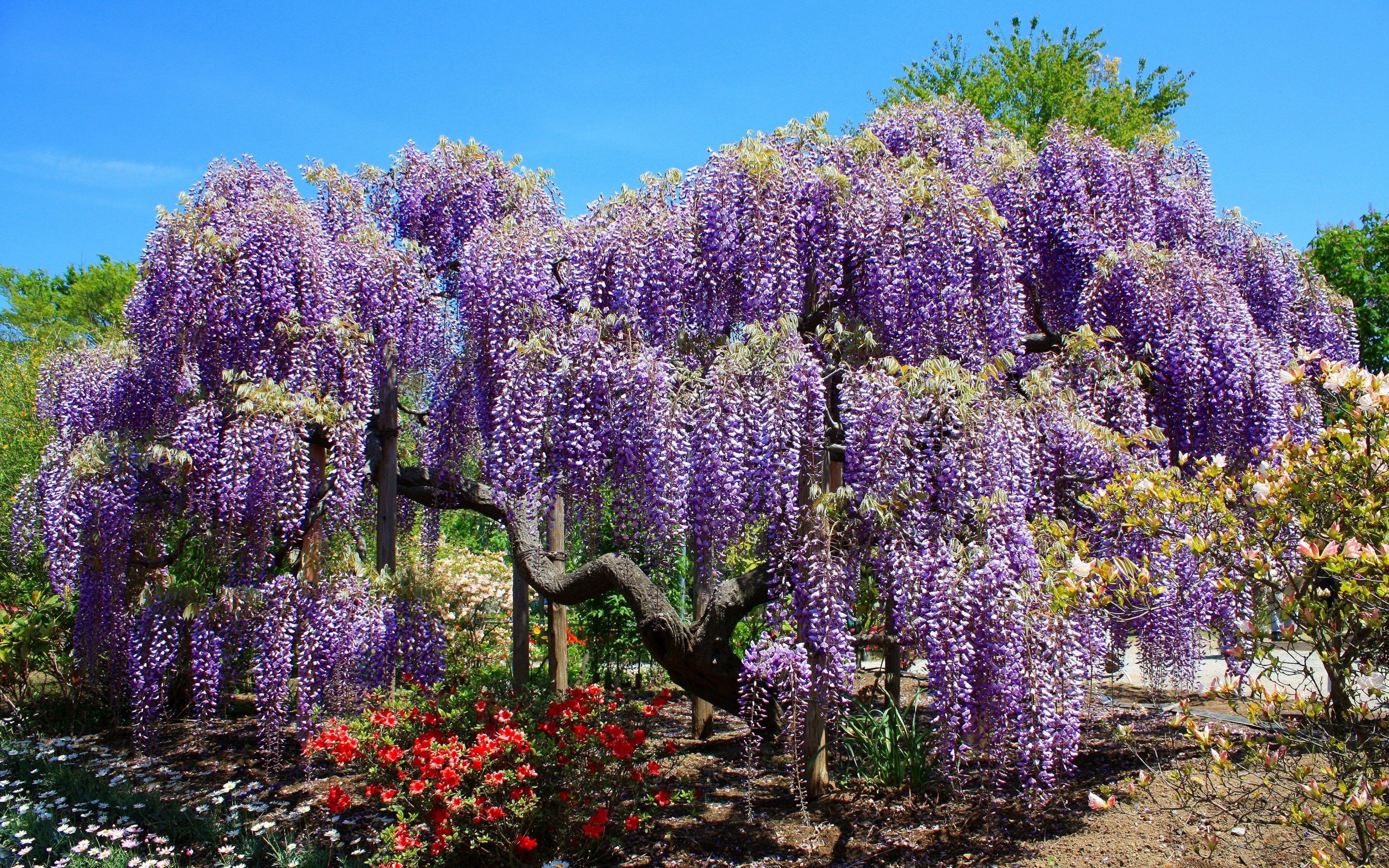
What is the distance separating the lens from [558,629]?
7723 millimetres

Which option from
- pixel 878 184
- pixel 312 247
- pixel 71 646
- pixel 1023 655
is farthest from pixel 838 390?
pixel 71 646

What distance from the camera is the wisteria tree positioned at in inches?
172

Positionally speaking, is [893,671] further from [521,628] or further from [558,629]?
[521,628]

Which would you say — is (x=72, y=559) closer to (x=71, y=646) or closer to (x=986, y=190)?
(x=71, y=646)

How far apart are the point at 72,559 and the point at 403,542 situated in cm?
347

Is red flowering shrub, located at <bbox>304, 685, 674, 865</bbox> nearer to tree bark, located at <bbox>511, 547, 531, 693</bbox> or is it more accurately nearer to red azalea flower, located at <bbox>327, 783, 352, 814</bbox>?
red azalea flower, located at <bbox>327, 783, 352, 814</bbox>

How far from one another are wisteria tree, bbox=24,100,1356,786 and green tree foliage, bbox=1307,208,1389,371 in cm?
843

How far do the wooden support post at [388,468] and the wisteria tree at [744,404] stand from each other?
0.12 feet

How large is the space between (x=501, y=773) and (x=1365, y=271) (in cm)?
1671

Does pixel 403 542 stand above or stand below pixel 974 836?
above

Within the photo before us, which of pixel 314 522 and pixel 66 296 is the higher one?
pixel 66 296

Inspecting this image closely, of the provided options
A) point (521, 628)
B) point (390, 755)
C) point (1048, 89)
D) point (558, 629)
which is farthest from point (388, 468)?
point (1048, 89)

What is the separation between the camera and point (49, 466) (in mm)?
6672

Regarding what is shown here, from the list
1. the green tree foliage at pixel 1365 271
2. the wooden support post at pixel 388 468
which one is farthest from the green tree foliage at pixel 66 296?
the green tree foliage at pixel 1365 271
